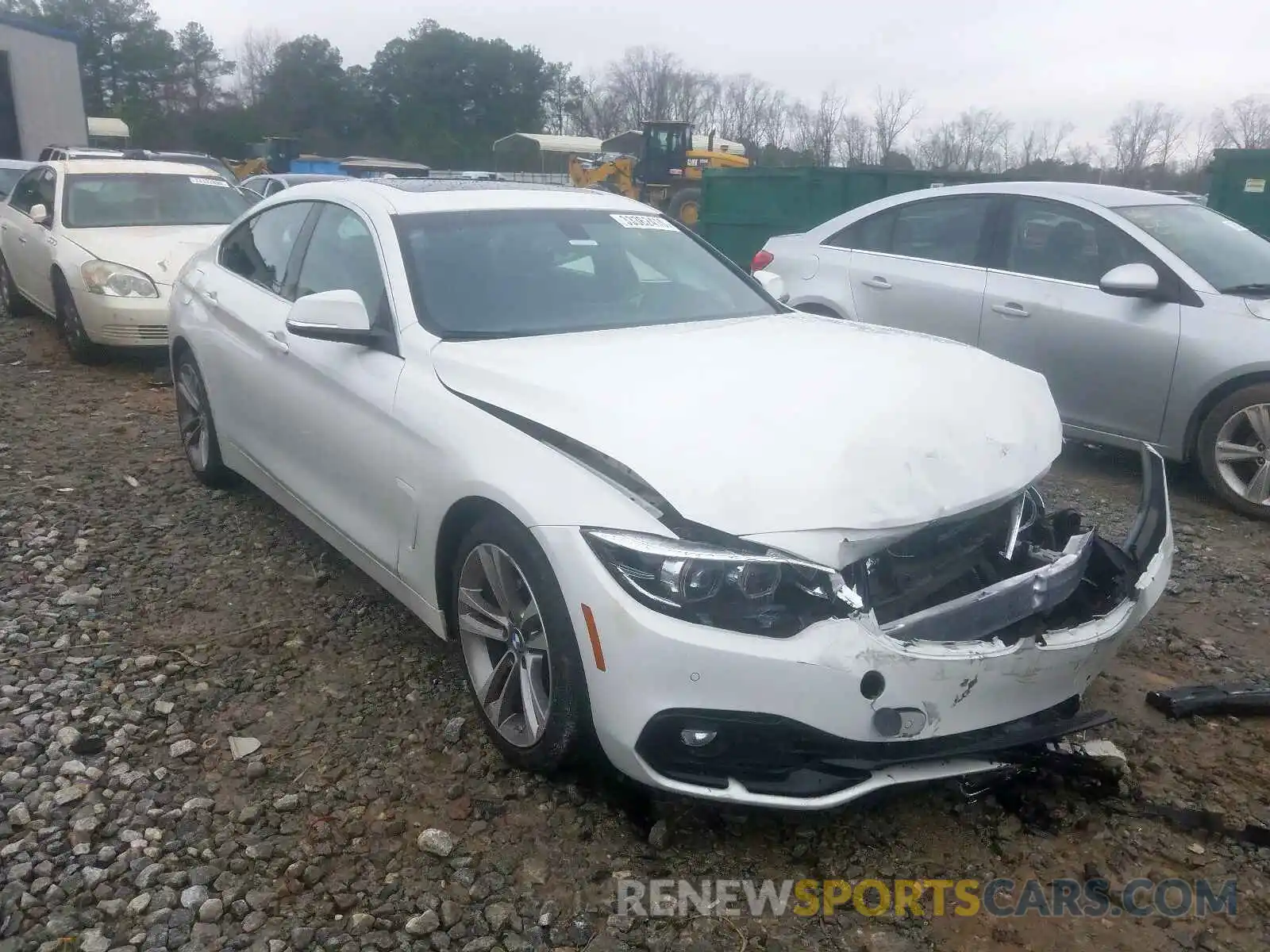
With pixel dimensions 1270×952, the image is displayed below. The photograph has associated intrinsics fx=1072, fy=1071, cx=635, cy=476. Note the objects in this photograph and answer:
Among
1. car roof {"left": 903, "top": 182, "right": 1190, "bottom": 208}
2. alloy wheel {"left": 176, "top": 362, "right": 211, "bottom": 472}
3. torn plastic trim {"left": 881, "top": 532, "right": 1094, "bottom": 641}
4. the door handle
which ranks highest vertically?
car roof {"left": 903, "top": 182, "right": 1190, "bottom": 208}

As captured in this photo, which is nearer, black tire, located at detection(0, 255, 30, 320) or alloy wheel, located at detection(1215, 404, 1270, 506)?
alloy wheel, located at detection(1215, 404, 1270, 506)

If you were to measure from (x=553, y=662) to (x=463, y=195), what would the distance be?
6.95 feet

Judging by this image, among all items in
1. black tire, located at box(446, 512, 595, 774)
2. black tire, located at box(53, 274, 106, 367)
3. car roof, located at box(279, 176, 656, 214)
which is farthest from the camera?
black tire, located at box(53, 274, 106, 367)

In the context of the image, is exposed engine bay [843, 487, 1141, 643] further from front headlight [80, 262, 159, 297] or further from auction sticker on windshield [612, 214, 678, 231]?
front headlight [80, 262, 159, 297]

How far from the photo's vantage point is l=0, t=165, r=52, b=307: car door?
360 inches

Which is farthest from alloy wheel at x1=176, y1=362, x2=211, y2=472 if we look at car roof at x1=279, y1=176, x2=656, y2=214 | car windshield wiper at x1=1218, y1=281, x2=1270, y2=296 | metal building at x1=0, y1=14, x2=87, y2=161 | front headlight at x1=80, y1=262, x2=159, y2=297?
metal building at x1=0, y1=14, x2=87, y2=161

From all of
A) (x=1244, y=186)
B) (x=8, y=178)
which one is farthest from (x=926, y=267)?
(x=8, y=178)

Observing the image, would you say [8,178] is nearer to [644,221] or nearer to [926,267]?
[926,267]

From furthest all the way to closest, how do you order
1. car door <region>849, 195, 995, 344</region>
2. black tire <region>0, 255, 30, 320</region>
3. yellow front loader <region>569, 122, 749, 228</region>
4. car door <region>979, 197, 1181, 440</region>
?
yellow front loader <region>569, 122, 749, 228</region>
black tire <region>0, 255, 30, 320</region>
car door <region>849, 195, 995, 344</region>
car door <region>979, 197, 1181, 440</region>

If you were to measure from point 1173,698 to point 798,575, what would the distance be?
1.63 meters

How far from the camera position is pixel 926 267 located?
6398mm

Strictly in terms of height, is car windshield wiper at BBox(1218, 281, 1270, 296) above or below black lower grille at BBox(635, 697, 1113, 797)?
above

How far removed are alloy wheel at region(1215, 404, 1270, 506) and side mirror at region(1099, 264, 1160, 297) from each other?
731 millimetres

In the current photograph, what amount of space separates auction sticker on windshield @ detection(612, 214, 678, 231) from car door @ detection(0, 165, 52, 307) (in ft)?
21.7
